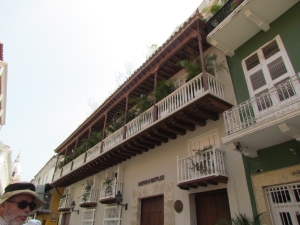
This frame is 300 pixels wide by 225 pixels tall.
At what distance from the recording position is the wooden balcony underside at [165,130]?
22.9ft

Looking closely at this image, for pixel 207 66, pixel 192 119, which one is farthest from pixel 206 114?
pixel 207 66

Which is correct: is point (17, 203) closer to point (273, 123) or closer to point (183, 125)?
point (273, 123)

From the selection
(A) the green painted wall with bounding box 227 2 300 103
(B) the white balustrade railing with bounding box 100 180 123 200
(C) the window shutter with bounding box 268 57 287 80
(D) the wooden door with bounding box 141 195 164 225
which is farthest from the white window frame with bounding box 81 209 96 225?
(C) the window shutter with bounding box 268 57 287 80

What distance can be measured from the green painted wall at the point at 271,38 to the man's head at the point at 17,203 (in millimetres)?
6590

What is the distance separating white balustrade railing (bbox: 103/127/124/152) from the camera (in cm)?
1082

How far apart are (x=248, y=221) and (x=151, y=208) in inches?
183

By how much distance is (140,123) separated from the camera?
9625 millimetres

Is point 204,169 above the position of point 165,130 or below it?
below

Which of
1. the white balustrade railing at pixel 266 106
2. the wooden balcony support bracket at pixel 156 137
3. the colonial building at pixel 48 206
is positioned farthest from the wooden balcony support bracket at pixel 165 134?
the colonial building at pixel 48 206

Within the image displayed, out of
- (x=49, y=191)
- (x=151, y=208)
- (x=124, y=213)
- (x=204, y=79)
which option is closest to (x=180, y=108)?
(x=204, y=79)

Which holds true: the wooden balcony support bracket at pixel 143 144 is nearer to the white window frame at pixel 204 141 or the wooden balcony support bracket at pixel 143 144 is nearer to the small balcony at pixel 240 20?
the white window frame at pixel 204 141

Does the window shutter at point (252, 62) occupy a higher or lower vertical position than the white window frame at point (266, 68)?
higher

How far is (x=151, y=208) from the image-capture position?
9.22 meters

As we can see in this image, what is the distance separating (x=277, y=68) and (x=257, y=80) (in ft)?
2.18
